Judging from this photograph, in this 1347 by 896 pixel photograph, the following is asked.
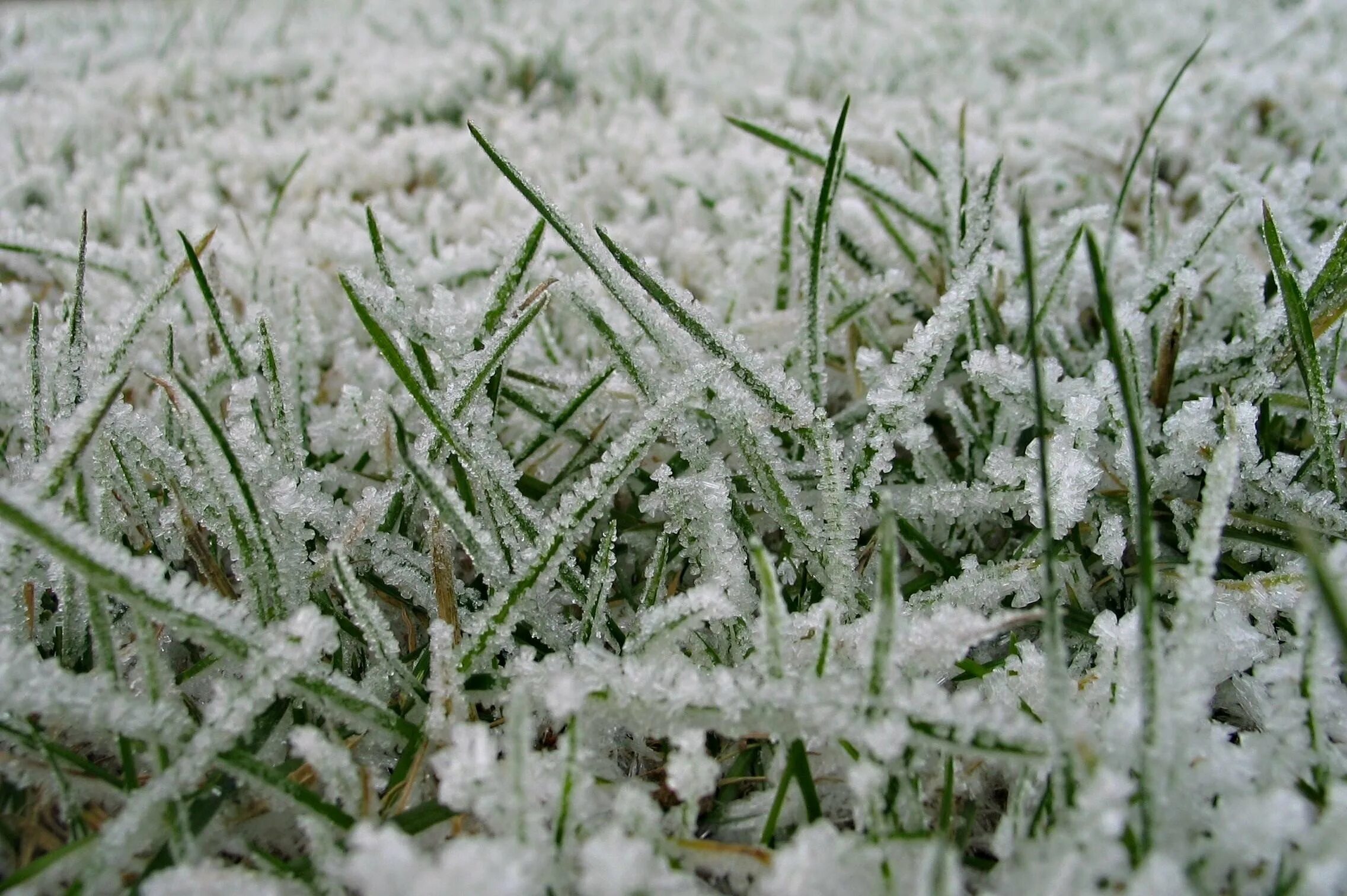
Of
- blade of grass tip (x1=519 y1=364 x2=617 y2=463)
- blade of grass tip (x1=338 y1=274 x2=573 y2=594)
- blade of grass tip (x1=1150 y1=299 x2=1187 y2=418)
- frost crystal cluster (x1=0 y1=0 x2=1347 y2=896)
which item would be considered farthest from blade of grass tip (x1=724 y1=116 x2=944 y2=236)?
blade of grass tip (x1=338 y1=274 x2=573 y2=594)

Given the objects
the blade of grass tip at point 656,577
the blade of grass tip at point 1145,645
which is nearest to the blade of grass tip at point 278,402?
the blade of grass tip at point 656,577

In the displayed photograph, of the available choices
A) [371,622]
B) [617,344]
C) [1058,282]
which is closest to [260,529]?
[371,622]

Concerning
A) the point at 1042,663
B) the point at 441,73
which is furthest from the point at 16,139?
the point at 1042,663

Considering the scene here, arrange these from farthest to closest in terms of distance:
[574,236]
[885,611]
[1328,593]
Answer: [574,236], [885,611], [1328,593]

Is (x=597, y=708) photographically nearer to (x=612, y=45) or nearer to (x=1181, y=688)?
(x=1181, y=688)

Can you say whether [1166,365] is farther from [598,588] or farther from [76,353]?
[76,353]

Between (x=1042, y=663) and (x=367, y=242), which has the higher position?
(x=367, y=242)

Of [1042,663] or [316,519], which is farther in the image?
[316,519]
